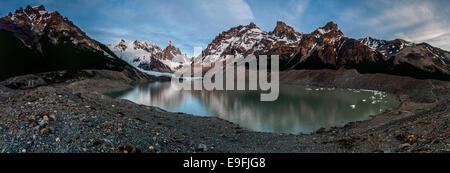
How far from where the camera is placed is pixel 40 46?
134875 mm

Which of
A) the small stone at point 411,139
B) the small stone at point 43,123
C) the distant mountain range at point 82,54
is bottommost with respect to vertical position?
the small stone at point 411,139

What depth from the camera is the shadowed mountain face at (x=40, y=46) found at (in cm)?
8844

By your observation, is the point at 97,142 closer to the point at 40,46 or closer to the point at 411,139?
the point at 411,139

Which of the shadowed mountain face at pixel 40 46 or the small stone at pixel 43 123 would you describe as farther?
the shadowed mountain face at pixel 40 46

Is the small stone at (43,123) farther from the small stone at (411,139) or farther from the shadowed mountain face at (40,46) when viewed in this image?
the shadowed mountain face at (40,46)

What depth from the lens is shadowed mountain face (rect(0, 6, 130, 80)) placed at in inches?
3482

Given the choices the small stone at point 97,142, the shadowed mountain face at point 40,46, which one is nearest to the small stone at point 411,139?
the small stone at point 97,142
